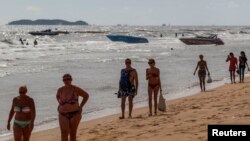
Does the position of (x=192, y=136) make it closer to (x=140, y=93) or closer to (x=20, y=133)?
(x=20, y=133)

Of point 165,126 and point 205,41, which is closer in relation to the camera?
point 165,126

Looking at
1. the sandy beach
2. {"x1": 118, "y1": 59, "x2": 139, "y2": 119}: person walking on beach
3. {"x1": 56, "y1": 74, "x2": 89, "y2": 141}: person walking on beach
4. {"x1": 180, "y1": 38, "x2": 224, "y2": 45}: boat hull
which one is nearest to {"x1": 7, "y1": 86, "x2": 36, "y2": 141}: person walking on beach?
{"x1": 56, "y1": 74, "x2": 89, "y2": 141}: person walking on beach

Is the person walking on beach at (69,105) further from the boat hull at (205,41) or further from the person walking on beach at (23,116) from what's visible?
the boat hull at (205,41)

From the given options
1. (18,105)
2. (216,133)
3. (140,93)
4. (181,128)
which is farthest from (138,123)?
Answer: (140,93)

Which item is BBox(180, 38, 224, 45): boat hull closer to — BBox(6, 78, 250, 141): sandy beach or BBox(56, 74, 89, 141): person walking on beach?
BBox(6, 78, 250, 141): sandy beach

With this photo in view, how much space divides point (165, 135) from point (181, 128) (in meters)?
0.53

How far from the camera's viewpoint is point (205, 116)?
1002 cm

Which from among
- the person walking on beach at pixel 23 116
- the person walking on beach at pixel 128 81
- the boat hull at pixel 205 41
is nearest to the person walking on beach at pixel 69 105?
the person walking on beach at pixel 23 116

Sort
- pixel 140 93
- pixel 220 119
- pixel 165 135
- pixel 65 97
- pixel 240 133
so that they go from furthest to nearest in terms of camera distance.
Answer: pixel 140 93, pixel 220 119, pixel 165 135, pixel 65 97, pixel 240 133

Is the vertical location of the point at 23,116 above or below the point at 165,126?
above

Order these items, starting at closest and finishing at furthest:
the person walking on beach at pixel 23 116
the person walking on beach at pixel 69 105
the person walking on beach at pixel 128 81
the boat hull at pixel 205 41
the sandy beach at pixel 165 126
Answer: the person walking on beach at pixel 69 105
the person walking on beach at pixel 23 116
the sandy beach at pixel 165 126
the person walking on beach at pixel 128 81
the boat hull at pixel 205 41

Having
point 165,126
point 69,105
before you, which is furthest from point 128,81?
point 69,105

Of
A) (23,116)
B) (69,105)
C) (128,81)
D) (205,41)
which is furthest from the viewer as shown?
(205,41)

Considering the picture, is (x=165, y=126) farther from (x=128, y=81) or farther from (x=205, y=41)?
(x=205, y=41)
